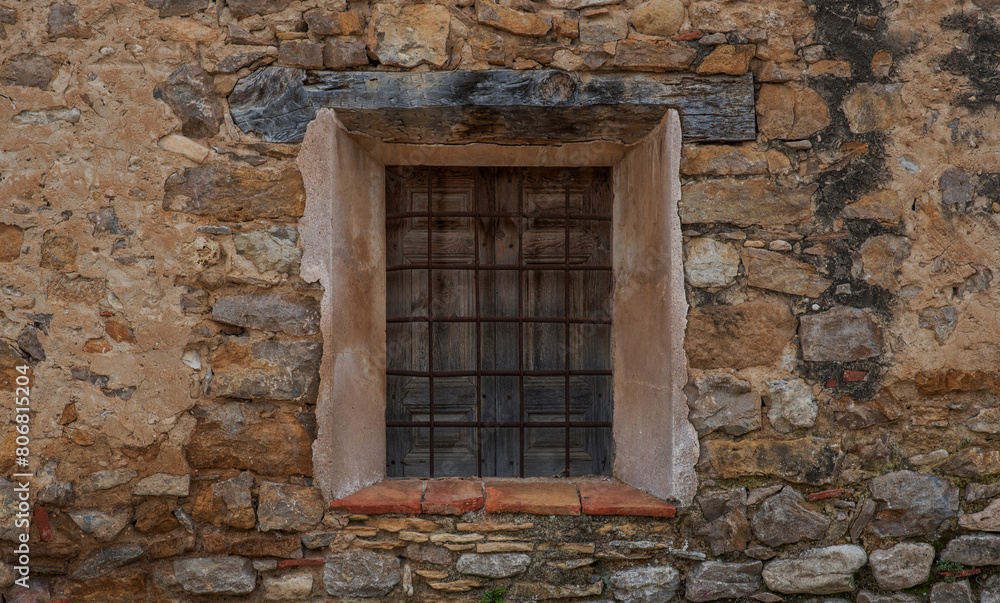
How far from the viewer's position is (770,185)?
211 centimetres

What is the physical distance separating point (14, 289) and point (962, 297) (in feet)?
10.7

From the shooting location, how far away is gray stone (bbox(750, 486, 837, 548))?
2.10m

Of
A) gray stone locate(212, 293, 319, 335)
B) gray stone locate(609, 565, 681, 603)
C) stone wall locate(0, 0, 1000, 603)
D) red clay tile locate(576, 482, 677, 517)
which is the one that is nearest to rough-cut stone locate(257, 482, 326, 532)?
stone wall locate(0, 0, 1000, 603)

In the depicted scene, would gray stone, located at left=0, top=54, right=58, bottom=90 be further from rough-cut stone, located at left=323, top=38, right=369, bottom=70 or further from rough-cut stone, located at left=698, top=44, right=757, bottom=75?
rough-cut stone, located at left=698, top=44, right=757, bottom=75

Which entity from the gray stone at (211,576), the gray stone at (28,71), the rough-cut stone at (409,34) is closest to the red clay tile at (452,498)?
the gray stone at (211,576)

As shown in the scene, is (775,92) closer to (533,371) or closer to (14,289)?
(533,371)

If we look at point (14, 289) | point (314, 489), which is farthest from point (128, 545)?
point (14, 289)

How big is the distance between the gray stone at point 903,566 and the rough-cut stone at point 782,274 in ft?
3.05

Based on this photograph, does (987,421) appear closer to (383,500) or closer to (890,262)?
(890,262)

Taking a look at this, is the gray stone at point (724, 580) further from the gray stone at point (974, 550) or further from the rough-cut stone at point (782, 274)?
the rough-cut stone at point (782, 274)

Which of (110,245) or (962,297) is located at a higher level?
(110,245)

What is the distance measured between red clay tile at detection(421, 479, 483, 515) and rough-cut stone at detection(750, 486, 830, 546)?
98 centimetres

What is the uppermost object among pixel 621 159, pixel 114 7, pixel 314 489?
pixel 114 7

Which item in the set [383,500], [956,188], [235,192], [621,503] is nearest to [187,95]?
[235,192]
